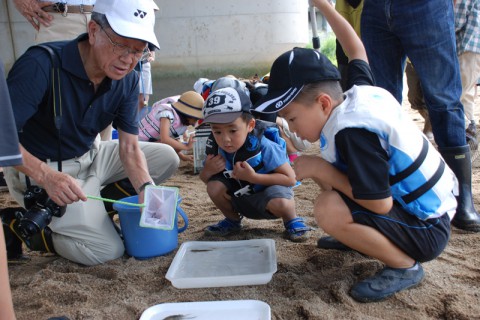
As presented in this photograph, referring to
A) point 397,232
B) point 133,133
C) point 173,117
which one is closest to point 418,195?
point 397,232

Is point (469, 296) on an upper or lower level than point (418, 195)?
lower

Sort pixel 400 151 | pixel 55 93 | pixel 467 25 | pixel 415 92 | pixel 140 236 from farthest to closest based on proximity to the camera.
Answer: pixel 415 92, pixel 467 25, pixel 140 236, pixel 55 93, pixel 400 151

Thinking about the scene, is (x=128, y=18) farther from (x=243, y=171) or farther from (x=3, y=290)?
(x=3, y=290)

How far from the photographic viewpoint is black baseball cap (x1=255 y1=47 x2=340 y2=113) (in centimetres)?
171

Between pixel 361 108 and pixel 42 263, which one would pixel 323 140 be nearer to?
pixel 361 108

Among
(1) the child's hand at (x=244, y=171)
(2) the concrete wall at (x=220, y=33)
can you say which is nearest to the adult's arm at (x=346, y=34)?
(1) the child's hand at (x=244, y=171)

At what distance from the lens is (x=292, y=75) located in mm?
1729

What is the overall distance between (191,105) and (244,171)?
1761mm

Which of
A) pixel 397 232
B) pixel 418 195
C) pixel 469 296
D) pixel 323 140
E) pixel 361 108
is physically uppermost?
pixel 361 108

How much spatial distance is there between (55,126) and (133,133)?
0.42 m

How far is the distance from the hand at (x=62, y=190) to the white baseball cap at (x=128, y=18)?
Result: 0.62 m

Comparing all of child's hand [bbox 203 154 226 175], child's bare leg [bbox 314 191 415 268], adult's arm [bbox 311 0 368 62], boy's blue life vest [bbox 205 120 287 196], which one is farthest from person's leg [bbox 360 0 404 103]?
child's bare leg [bbox 314 191 415 268]

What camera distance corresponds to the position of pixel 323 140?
70.4 inches

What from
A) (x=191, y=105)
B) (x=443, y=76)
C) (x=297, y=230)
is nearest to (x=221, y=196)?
(x=297, y=230)
